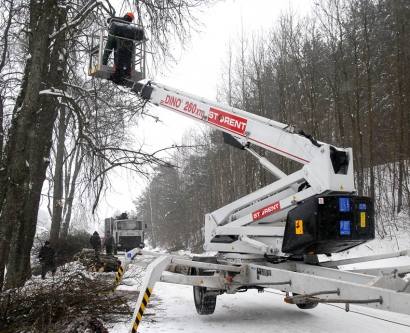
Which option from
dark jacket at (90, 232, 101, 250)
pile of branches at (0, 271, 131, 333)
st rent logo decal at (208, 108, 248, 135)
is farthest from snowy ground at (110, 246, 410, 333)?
dark jacket at (90, 232, 101, 250)

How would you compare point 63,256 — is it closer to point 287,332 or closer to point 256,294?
point 256,294

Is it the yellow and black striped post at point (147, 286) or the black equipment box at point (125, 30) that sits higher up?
the black equipment box at point (125, 30)

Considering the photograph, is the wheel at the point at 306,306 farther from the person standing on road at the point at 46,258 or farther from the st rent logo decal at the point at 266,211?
the person standing on road at the point at 46,258

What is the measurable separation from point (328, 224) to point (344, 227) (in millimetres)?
274

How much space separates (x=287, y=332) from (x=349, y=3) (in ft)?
66.2

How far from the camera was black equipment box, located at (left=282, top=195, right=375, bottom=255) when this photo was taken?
6410 mm

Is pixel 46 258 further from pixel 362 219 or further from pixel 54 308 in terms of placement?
pixel 362 219

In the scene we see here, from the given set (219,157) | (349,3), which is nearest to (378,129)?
(349,3)

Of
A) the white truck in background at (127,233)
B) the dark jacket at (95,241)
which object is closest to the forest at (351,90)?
the dark jacket at (95,241)

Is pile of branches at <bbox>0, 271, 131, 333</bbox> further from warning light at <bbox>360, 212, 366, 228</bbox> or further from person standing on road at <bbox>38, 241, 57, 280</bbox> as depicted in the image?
person standing on road at <bbox>38, 241, 57, 280</bbox>

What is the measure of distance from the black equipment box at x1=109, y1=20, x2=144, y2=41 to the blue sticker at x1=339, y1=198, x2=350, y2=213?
4.86m

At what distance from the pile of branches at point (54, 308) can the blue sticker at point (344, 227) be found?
351 cm

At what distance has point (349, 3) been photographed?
23.1 metres

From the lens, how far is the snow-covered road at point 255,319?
722 cm
